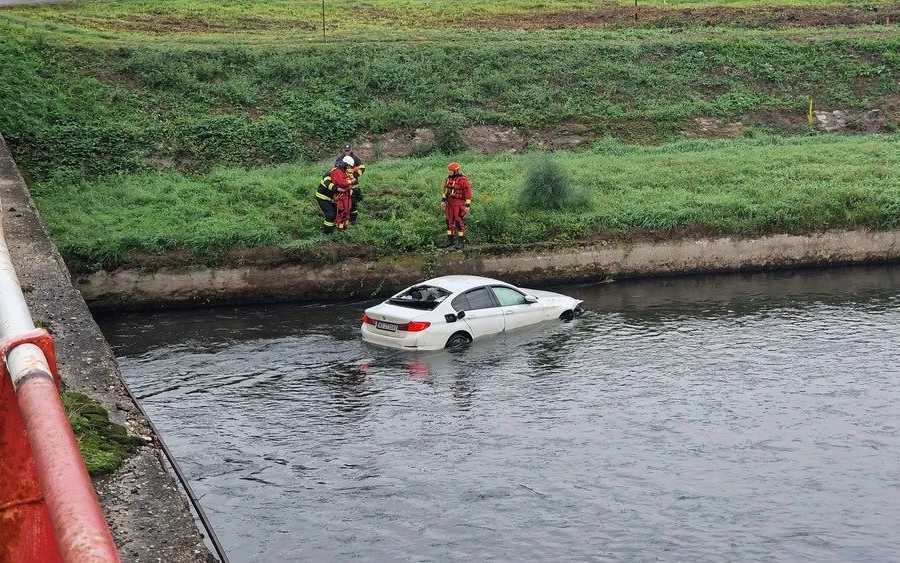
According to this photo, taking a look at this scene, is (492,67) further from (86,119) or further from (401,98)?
(86,119)

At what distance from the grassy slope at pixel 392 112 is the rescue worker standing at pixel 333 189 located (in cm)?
54

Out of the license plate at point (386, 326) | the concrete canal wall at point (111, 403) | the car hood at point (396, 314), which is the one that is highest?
the concrete canal wall at point (111, 403)

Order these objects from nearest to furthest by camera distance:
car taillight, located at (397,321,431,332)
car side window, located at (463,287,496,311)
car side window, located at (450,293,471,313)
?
car taillight, located at (397,321,431,332)
car side window, located at (450,293,471,313)
car side window, located at (463,287,496,311)

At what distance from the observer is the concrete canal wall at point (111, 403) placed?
920cm

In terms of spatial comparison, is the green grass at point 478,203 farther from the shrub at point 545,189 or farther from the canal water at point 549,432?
the canal water at point 549,432

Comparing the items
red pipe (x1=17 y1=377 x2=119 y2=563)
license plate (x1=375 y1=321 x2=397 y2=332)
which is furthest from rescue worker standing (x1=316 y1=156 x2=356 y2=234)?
red pipe (x1=17 y1=377 x2=119 y2=563)

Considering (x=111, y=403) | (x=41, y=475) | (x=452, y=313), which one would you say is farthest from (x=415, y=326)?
(x=41, y=475)

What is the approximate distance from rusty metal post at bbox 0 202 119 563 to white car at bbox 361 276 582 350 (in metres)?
15.7

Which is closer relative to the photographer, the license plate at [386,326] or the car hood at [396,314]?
the car hood at [396,314]

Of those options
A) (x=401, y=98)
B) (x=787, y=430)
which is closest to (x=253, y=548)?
(x=787, y=430)

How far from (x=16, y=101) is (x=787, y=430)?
938 inches

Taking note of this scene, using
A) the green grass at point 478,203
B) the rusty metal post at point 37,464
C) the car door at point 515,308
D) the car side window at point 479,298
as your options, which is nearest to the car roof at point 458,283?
the car side window at point 479,298

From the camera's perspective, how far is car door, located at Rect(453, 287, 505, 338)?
19703 mm

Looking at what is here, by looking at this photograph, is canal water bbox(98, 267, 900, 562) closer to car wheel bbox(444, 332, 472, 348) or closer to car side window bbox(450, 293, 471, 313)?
car wheel bbox(444, 332, 472, 348)
